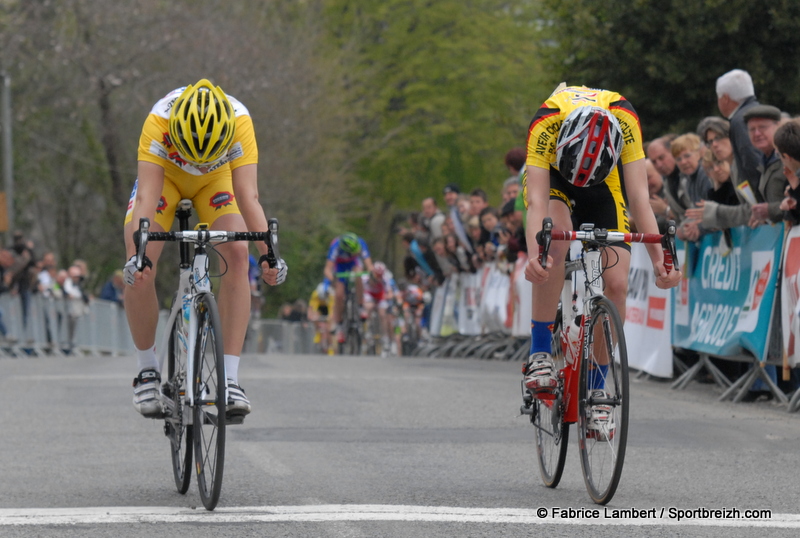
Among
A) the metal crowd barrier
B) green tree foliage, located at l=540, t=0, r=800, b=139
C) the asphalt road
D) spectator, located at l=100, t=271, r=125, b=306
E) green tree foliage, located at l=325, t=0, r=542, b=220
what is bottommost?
the metal crowd barrier

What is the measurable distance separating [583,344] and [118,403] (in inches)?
253

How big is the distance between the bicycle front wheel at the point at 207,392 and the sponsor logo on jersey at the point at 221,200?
2.33 ft

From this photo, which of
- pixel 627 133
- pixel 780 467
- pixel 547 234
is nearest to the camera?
pixel 547 234

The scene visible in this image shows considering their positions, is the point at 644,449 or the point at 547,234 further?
the point at 644,449

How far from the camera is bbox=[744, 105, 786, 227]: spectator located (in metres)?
10.9

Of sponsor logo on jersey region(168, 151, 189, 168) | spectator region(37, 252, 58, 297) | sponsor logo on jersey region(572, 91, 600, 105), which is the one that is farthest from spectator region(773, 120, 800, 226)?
spectator region(37, 252, 58, 297)

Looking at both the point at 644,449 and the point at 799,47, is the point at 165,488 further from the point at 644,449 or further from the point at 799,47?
the point at 799,47

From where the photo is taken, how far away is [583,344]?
6.57m

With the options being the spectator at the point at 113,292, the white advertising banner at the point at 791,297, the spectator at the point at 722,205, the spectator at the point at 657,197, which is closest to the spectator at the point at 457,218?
the spectator at the point at 657,197

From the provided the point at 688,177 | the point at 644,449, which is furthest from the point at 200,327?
the point at 688,177

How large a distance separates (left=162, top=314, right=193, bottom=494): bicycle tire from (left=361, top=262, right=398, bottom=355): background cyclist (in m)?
18.0

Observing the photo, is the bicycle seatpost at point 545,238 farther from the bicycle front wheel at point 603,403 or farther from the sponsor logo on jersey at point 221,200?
the sponsor logo on jersey at point 221,200

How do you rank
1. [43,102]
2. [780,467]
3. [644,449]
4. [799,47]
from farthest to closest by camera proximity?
[43,102] → [799,47] → [644,449] → [780,467]

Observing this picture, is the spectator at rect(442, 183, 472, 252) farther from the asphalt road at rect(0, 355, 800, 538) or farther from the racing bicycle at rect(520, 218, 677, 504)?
the racing bicycle at rect(520, 218, 677, 504)
